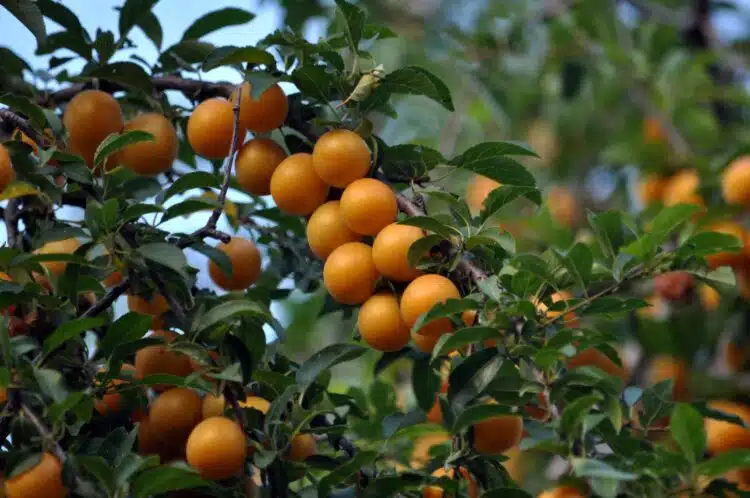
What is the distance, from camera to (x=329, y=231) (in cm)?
89

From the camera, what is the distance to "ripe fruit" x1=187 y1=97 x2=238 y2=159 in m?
0.94

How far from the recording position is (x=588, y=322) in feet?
5.75

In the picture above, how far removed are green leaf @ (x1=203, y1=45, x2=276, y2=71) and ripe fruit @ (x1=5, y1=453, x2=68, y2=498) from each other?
14.4 inches

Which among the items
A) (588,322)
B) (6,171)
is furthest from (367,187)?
(588,322)

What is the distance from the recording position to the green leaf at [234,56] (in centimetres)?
88

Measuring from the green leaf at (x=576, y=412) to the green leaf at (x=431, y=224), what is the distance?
0.19 metres

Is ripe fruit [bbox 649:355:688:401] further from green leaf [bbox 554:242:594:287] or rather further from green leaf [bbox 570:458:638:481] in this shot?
green leaf [bbox 570:458:638:481]

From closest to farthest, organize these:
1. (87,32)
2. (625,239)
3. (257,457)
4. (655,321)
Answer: (257,457)
(625,239)
(87,32)
(655,321)

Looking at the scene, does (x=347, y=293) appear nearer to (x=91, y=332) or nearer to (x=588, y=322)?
(x=91, y=332)

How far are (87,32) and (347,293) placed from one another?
413mm

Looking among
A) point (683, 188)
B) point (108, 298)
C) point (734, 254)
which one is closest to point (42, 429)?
point (108, 298)

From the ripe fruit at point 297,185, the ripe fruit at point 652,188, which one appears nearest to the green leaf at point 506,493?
the ripe fruit at point 297,185

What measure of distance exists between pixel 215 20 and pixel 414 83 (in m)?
0.31

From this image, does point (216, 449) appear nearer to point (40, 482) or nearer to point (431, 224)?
point (40, 482)
